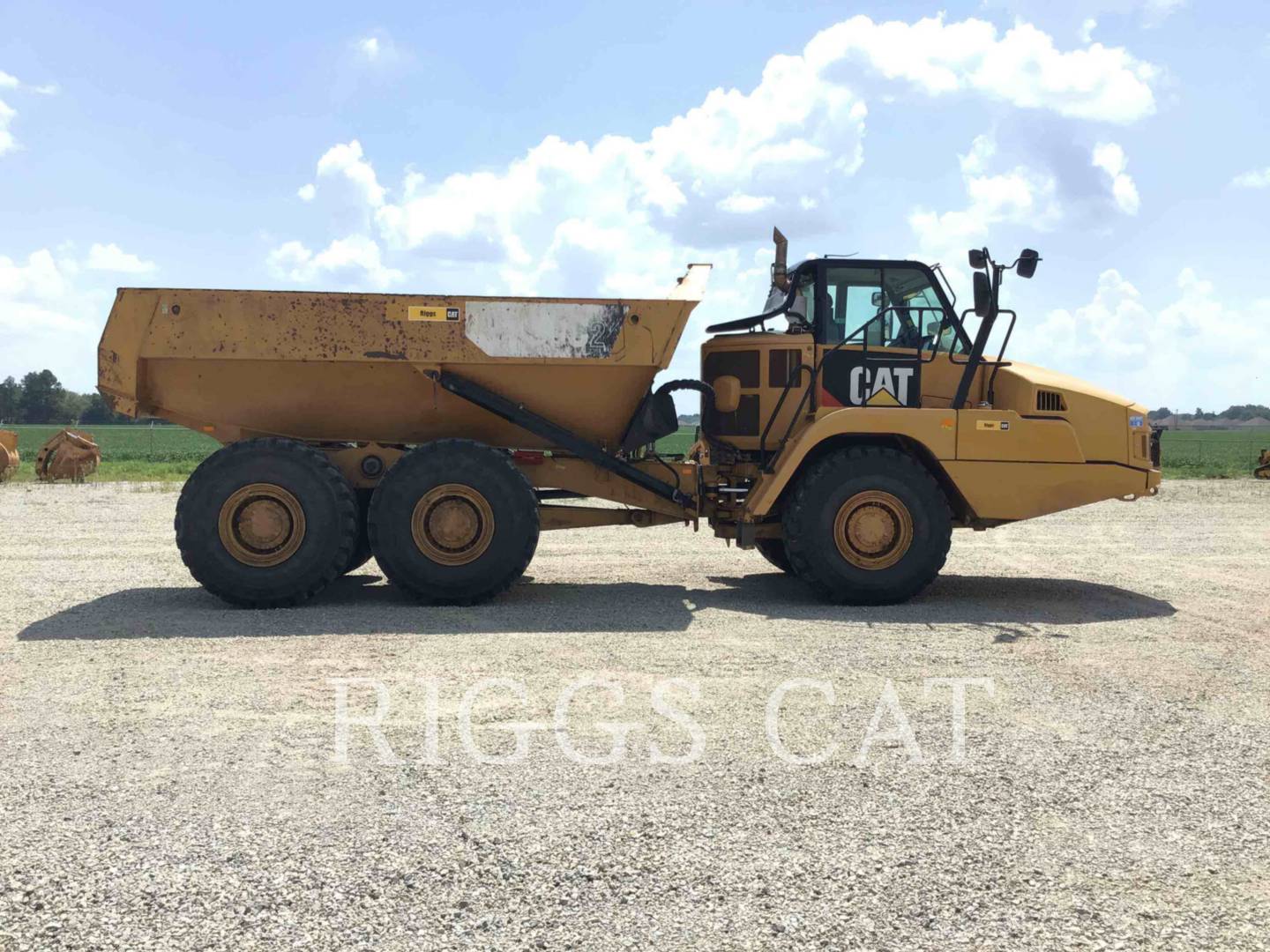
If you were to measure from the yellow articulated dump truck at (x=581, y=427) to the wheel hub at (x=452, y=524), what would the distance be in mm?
16

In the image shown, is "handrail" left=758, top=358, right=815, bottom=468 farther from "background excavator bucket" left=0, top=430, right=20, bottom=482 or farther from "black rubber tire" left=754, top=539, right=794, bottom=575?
"background excavator bucket" left=0, top=430, right=20, bottom=482

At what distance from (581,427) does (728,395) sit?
132 centimetres

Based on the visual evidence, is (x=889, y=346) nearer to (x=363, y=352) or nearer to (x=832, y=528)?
(x=832, y=528)

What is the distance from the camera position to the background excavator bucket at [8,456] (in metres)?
22.7

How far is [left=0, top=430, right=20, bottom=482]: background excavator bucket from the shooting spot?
22.7 meters

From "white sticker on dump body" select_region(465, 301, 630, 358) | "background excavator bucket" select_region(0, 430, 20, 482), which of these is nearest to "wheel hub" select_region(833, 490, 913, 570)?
"white sticker on dump body" select_region(465, 301, 630, 358)

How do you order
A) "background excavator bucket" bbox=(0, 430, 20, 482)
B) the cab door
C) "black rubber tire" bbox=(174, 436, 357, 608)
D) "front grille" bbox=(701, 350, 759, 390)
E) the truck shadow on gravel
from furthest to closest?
"background excavator bucket" bbox=(0, 430, 20, 482)
"front grille" bbox=(701, 350, 759, 390)
the cab door
"black rubber tire" bbox=(174, 436, 357, 608)
the truck shadow on gravel

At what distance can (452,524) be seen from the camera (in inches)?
331

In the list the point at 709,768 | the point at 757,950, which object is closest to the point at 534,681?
the point at 709,768

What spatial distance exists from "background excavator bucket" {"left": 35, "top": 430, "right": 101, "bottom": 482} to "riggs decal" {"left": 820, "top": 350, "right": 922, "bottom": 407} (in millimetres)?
19483

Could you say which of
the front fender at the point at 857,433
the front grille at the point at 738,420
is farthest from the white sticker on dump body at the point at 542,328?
the front fender at the point at 857,433

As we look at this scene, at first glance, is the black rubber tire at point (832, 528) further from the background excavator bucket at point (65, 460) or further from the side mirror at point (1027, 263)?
the background excavator bucket at point (65, 460)

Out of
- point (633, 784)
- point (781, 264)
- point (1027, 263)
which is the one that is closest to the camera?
point (633, 784)

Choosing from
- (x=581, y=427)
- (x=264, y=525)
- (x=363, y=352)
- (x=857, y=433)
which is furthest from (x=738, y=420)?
(x=264, y=525)
